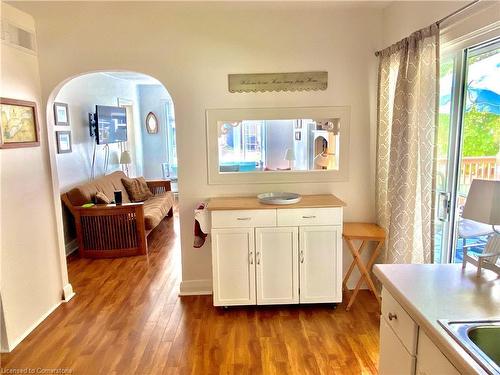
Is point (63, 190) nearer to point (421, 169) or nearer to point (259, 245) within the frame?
point (259, 245)

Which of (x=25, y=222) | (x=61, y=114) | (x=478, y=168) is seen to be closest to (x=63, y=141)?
(x=61, y=114)

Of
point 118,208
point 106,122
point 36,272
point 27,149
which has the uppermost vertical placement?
point 106,122

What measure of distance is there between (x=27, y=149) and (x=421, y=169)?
294cm

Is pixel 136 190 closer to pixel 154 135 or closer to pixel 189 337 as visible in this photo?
pixel 154 135

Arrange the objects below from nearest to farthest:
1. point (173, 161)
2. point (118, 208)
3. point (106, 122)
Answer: point (118, 208), point (106, 122), point (173, 161)

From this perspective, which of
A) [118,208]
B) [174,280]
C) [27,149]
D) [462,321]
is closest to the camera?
[462,321]

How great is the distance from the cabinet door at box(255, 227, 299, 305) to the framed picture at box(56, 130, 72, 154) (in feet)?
10.2

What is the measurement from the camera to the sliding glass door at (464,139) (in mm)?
2039

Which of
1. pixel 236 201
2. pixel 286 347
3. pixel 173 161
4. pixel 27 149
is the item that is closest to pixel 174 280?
pixel 236 201

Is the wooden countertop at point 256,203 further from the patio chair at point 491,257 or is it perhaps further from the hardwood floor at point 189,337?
the patio chair at point 491,257

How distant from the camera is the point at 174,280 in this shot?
3.74 m

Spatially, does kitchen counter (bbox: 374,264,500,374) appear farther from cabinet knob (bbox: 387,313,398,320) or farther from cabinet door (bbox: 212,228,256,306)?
cabinet door (bbox: 212,228,256,306)

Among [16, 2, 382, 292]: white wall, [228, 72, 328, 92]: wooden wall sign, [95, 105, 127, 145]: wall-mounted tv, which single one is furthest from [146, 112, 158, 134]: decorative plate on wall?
[228, 72, 328, 92]: wooden wall sign

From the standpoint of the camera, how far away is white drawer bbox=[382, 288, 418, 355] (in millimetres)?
1398
